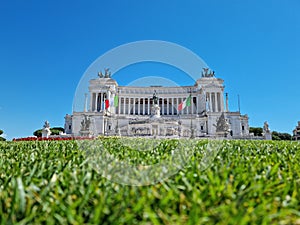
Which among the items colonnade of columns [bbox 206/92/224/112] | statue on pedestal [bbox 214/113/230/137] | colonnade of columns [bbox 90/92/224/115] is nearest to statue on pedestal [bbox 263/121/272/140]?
statue on pedestal [bbox 214/113/230/137]

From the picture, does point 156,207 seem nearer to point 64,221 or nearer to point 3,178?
point 64,221

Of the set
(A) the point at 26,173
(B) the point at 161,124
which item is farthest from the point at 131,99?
(A) the point at 26,173

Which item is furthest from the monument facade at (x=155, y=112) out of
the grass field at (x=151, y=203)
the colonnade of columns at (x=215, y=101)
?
the grass field at (x=151, y=203)

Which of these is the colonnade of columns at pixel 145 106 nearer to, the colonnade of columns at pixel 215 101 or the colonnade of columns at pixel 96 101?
the colonnade of columns at pixel 96 101

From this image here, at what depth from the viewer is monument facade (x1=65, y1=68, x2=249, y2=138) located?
5441 centimetres

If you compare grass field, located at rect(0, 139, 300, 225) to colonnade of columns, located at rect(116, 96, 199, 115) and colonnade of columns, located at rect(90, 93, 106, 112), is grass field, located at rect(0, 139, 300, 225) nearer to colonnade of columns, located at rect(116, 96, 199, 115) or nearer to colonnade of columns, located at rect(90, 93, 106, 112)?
colonnade of columns, located at rect(90, 93, 106, 112)

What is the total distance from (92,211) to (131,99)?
79.9m

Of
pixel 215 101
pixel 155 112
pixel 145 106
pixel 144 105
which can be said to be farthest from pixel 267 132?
pixel 145 106

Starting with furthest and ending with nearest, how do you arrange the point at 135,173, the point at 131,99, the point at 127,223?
1. the point at 131,99
2. the point at 135,173
3. the point at 127,223

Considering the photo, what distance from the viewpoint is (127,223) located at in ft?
5.58

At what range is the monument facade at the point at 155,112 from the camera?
54.4 m

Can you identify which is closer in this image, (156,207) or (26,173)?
(156,207)

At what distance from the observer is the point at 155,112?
56594 mm

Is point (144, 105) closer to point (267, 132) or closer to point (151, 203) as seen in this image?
point (267, 132)
